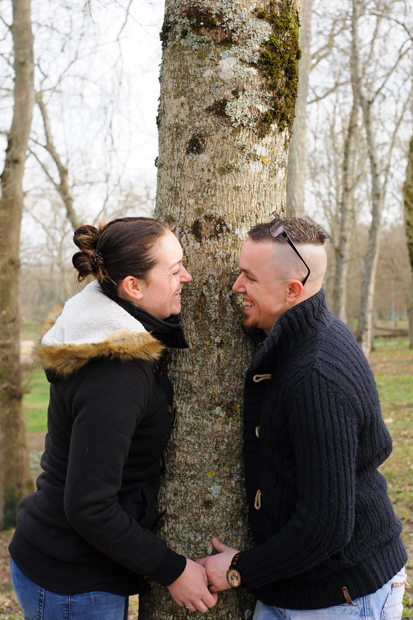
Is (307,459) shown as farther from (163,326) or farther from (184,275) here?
(184,275)

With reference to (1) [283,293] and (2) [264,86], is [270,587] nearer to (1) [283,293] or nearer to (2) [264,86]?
(1) [283,293]

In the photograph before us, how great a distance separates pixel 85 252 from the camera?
1927mm

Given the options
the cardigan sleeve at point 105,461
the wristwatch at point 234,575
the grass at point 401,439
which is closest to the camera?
the cardigan sleeve at point 105,461

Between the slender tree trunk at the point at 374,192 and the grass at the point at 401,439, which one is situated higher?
the slender tree trunk at the point at 374,192

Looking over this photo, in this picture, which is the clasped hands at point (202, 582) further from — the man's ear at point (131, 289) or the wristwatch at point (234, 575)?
the man's ear at point (131, 289)

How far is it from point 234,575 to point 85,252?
53.1 inches

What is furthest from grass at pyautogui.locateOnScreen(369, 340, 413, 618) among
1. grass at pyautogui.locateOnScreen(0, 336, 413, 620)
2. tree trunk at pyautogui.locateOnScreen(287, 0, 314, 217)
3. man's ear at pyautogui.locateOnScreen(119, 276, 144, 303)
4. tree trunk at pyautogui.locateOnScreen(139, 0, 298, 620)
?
tree trunk at pyautogui.locateOnScreen(287, 0, 314, 217)

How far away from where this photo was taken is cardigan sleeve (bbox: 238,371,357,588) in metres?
1.60

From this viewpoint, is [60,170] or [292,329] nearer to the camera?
[292,329]

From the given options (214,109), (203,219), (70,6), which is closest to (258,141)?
(214,109)

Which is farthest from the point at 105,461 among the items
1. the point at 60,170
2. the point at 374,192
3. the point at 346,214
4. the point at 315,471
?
the point at 346,214

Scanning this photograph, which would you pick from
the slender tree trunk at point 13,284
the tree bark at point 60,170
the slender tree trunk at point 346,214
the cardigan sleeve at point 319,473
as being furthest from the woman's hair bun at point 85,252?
the slender tree trunk at point 346,214

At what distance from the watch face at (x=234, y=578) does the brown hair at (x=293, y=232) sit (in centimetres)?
127

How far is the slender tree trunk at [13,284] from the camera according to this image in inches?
338
